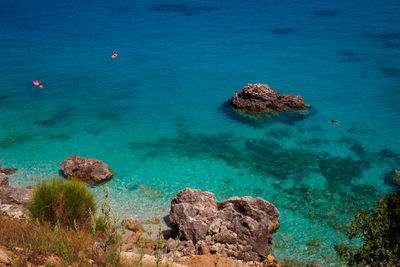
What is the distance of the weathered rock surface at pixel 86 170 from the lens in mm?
16750

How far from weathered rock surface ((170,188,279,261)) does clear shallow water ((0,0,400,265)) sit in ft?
4.51

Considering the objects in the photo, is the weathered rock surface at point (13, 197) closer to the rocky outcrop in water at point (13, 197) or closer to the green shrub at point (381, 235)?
the rocky outcrop in water at point (13, 197)

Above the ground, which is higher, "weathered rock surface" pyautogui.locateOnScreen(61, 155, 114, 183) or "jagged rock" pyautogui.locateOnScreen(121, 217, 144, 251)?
"weathered rock surface" pyautogui.locateOnScreen(61, 155, 114, 183)

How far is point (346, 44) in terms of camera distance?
39594 mm

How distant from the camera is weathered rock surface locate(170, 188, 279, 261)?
457 inches

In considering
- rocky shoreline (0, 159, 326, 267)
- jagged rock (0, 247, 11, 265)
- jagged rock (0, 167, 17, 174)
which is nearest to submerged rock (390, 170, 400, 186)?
rocky shoreline (0, 159, 326, 267)

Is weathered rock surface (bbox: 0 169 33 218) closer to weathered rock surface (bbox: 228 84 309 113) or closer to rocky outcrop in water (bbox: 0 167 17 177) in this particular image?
rocky outcrop in water (bbox: 0 167 17 177)

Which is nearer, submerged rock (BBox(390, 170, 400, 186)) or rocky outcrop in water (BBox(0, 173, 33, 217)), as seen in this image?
rocky outcrop in water (BBox(0, 173, 33, 217))

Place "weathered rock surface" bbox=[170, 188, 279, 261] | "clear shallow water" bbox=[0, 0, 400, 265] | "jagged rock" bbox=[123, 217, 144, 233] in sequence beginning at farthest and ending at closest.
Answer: "clear shallow water" bbox=[0, 0, 400, 265] < "jagged rock" bbox=[123, 217, 144, 233] < "weathered rock surface" bbox=[170, 188, 279, 261]

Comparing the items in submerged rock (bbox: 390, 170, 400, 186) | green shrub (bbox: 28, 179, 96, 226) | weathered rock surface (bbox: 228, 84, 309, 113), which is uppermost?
green shrub (bbox: 28, 179, 96, 226)

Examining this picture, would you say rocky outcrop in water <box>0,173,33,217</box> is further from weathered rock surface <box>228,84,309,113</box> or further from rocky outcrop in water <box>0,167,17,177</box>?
weathered rock surface <box>228,84,309,113</box>

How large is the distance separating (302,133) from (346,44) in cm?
2256

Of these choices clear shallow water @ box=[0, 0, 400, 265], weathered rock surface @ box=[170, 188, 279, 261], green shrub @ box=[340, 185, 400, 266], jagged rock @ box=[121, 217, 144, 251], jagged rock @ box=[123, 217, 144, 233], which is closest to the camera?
green shrub @ box=[340, 185, 400, 266]

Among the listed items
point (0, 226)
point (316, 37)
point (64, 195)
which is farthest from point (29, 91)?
point (316, 37)
